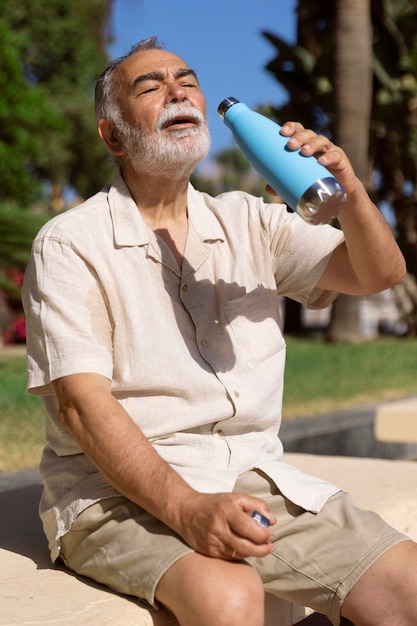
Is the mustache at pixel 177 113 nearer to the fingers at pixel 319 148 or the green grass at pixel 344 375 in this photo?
the fingers at pixel 319 148

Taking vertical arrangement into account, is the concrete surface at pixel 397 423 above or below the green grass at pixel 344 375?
above

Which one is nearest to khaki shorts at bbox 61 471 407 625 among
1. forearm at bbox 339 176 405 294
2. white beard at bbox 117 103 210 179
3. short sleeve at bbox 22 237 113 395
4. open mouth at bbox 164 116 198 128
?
short sleeve at bbox 22 237 113 395

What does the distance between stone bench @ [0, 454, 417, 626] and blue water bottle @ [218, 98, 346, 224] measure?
937 mm

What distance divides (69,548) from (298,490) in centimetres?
57

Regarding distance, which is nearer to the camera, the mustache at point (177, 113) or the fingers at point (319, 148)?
the fingers at point (319, 148)

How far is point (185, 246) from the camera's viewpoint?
100 inches

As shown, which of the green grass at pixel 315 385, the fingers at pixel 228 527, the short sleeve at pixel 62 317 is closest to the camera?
the fingers at pixel 228 527

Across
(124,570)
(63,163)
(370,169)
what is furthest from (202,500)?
(63,163)

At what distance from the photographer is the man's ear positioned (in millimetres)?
2650

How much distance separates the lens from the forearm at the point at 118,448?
2072 mm

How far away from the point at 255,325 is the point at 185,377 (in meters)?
0.31

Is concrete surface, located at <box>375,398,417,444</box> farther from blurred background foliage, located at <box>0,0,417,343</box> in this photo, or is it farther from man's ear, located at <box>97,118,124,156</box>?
blurred background foliage, located at <box>0,0,417,343</box>

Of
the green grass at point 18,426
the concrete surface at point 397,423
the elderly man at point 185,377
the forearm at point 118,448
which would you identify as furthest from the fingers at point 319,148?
the green grass at point 18,426

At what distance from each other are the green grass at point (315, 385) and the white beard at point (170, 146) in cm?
263
